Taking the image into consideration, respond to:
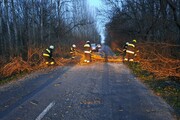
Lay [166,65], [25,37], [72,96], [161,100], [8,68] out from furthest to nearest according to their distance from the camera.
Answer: [25,37] → [8,68] → [166,65] → [72,96] → [161,100]

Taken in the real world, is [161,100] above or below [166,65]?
below

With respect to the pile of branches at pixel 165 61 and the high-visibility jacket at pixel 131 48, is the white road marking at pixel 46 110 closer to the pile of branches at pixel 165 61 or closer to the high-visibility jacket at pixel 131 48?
the pile of branches at pixel 165 61

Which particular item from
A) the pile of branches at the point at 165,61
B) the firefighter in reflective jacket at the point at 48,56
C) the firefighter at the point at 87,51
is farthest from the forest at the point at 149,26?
the firefighter in reflective jacket at the point at 48,56

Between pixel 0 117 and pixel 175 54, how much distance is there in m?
7.55

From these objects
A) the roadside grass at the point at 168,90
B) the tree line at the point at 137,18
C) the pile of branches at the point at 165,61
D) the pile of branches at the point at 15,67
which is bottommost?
the roadside grass at the point at 168,90

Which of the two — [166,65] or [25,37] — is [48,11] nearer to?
[25,37]

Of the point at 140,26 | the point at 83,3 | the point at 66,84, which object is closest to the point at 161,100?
the point at 66,84

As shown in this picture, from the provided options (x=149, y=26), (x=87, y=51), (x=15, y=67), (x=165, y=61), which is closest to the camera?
(x=165, y=61)

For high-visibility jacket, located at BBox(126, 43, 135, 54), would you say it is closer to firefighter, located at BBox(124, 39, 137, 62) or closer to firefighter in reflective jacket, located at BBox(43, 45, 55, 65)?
firefighter, located at BBox(124, 39, 137, 62)

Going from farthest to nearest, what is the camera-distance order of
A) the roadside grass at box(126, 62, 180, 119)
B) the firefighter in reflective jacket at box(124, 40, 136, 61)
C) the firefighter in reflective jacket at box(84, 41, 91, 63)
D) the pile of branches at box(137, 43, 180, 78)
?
the firefighter in reflective jacket at box(84, 41, 91, 63) < the firefighter in reflective jacket at box(124, 40, 136, 61) < the pile of branches at box(137, 43, 180, 78) < the roadside grass at box(126, 62, 180, 119)

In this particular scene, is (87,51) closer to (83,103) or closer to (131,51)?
(131,51)

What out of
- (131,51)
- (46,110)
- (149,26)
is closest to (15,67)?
(131,51)

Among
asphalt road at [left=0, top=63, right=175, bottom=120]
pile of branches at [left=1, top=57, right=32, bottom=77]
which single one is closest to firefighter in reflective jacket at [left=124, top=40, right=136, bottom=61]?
pile of branches at [left=1, top=57, right=32, bottom=77]

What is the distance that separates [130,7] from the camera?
104ft
